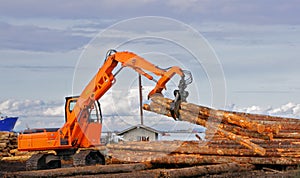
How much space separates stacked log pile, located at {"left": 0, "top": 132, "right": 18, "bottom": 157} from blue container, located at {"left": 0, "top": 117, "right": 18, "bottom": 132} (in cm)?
2950

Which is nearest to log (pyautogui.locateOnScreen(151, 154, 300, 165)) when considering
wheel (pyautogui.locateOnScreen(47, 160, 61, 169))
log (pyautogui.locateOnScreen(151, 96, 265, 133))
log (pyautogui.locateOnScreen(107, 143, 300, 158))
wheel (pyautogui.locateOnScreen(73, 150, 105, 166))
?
log (pyautogui.locateOnScreen(107, 143, 300, 158))

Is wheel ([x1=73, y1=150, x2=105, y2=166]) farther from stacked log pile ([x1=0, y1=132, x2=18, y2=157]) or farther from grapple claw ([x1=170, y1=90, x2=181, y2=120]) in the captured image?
stacked log pile ([x1=0, y1=132, x2=18, y2=157])

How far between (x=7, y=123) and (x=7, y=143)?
104 feet

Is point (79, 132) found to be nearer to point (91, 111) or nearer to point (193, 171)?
point (91, 111)

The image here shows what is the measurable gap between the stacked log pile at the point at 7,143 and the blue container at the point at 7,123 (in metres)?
29.5

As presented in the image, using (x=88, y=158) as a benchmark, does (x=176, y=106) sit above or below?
above

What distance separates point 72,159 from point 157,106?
5.02 m

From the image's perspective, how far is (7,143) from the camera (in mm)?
Answer: 34062

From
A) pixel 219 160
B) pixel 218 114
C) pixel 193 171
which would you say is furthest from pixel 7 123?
pixel 193 171

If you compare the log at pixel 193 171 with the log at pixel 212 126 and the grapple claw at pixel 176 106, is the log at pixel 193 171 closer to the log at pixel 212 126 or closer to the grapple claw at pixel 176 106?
the log at pixel 212 126

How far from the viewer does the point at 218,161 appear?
18.3 meters

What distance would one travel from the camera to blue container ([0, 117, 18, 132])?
63844 millimetres

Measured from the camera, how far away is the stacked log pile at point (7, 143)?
110 ft

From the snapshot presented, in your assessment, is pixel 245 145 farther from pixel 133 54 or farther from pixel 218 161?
pixel 133 54
